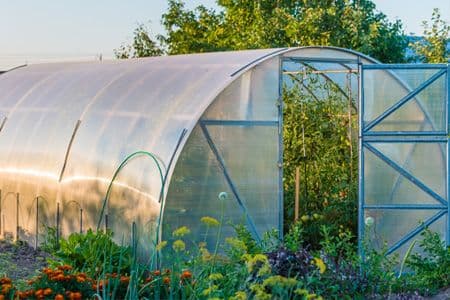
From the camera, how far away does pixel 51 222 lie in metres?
12.0

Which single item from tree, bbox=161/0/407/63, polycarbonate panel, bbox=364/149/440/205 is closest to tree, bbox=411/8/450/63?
tree, bbox=161/0/407/63

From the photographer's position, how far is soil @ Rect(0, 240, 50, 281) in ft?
33.3

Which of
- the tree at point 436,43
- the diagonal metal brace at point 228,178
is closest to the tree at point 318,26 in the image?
the tree at point 436,43

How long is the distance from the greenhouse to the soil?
283 millimetres

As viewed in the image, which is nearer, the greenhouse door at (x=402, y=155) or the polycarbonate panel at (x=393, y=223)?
the greenhouse door at (x=402, y=155)

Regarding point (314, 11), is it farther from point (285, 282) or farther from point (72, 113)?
point (285, 282)

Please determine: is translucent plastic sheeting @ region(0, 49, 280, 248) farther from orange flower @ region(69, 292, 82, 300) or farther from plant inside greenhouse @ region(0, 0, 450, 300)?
orange flower @ region(69, 292, 82, 300)

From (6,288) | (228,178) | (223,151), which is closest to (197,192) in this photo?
(228,178)

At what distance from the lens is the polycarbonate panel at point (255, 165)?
1045 cm

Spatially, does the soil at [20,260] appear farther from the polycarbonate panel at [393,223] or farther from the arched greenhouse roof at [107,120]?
the polycarbonate panel at [393,223]

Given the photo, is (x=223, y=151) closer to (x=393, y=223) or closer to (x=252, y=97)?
(x=252, y=97)

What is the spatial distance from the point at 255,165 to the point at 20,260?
9.51 feet

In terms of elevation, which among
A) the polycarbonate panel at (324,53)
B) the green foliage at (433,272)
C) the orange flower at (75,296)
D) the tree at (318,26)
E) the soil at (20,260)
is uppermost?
the tree at (318,26)

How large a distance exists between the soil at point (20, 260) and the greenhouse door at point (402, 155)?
351cm
